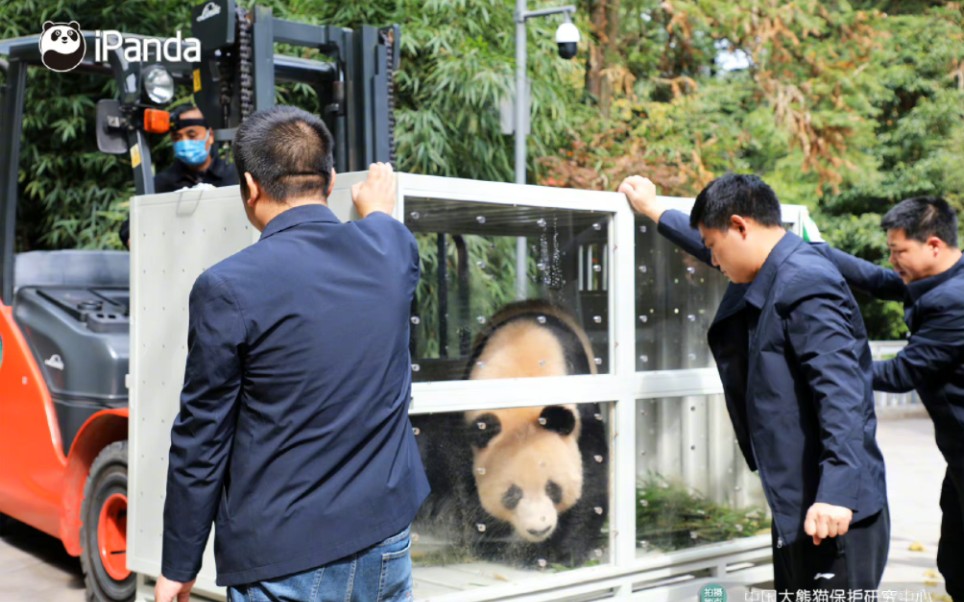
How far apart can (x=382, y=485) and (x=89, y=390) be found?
367 centimetres

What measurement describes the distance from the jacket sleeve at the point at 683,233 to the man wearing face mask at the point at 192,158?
218cm

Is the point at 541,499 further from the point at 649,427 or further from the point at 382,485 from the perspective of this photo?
the point at 382,485

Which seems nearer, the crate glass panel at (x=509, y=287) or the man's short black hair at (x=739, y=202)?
the man's short black hair at (x=739, y=202)

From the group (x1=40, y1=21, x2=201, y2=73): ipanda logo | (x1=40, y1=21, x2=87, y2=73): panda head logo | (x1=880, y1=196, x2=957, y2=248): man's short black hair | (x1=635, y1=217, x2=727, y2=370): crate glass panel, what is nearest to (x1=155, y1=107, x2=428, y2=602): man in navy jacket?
(x1=635, y1=217, x2=727, y2=370): crate glass panel

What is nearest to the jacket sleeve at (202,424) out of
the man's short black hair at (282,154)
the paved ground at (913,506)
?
the man's short black hair at (282,154)

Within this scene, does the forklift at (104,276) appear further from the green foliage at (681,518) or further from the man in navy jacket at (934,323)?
the man in navy jacket at (934,323)

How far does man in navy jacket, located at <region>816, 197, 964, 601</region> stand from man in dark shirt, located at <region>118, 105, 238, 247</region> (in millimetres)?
2915

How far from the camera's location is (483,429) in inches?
184

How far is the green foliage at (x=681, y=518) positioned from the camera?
207 inches

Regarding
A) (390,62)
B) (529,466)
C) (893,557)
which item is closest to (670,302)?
(529,466)

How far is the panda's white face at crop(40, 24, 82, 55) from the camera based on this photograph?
6344mm

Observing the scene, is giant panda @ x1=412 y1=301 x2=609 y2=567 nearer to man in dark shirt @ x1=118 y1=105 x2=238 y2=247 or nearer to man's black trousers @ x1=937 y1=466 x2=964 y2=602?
man's black trousers @ x1=937 y1=466 x2=964 y2=602

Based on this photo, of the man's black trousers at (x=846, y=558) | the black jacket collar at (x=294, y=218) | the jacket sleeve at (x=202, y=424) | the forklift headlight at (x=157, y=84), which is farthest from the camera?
the forklift headlight at (x=157, y=84)

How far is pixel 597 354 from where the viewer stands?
199 inches
